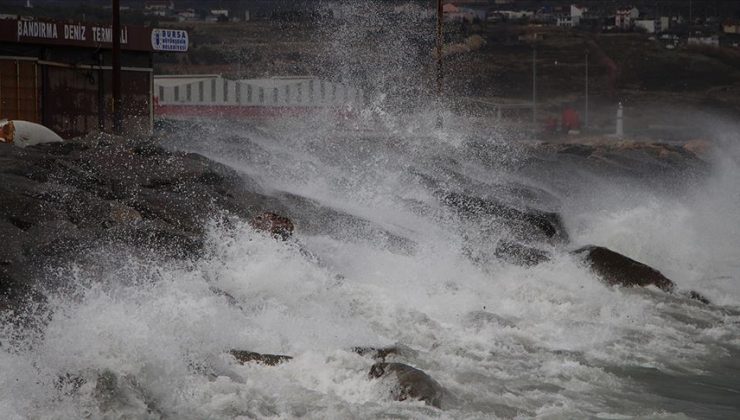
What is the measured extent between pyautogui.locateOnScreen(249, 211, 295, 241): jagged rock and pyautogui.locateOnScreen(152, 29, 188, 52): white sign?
13316 mm

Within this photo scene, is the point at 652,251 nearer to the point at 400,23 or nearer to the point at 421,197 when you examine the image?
the point at 421,197

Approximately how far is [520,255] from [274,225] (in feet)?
13.7

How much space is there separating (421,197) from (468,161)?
7333 mm

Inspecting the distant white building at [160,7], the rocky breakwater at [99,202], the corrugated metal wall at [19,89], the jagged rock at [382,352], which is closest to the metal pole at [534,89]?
the corrugated metal wall at [19,89]

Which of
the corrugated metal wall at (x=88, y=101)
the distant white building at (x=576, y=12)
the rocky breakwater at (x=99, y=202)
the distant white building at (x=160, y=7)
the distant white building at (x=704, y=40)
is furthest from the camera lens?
the distant white building at (x=160, y=7)

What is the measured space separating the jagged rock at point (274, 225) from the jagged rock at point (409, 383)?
187 inches

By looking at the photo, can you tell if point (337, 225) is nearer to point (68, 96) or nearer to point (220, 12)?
point (68, 96)

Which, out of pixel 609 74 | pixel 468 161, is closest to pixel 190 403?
A: pixel 468 161

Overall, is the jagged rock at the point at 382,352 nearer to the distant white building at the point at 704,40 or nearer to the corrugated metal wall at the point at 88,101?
the corrugated metal wall at the point at 88,101

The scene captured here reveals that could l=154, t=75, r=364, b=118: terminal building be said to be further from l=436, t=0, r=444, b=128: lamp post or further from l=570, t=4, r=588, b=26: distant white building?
l=570, t=4, r=588, b=26: distant white building

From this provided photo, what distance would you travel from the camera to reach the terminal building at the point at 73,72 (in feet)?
80.5

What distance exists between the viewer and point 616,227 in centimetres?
2205

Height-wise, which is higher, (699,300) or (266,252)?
(266,252)

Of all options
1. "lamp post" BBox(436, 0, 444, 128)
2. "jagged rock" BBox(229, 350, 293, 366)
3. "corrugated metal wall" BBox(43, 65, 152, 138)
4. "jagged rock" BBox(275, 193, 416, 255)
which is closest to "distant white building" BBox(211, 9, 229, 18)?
"lamp post" BBox(436, 0, 444, 128)
